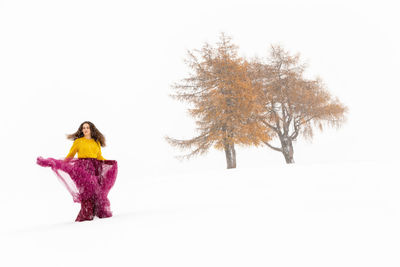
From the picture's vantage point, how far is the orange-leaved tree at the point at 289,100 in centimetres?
2195

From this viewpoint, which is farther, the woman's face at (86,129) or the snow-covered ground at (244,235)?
the woman's face at (86,129)

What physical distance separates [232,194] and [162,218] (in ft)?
12.4

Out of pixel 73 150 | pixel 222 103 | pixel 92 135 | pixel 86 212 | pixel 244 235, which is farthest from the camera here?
pixel 222 103

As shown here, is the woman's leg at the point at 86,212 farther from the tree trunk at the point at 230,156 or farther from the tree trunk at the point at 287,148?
the tree trunk at the point at 287,148

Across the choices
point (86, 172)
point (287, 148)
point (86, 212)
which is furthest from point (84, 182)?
point (287, 148)

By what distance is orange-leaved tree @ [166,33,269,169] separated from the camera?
1911 centimetres

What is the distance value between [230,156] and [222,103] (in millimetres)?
2940

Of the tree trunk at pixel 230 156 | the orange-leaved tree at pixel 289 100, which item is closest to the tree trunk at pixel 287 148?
the orange-leaved tree at pixel 289 100

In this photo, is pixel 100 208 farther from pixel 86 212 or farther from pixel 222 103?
pixel 222 103

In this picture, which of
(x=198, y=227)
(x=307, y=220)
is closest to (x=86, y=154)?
(x=198, y=227)

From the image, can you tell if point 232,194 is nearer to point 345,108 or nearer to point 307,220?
point 307,220

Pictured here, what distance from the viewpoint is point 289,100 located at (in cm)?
2203

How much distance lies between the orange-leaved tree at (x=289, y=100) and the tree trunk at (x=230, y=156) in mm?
3048

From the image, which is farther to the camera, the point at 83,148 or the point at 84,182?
the point at 83,148
